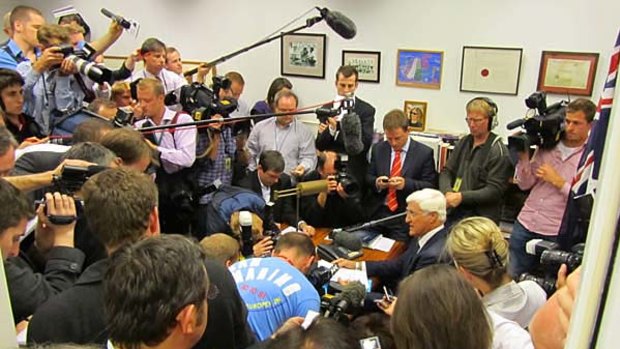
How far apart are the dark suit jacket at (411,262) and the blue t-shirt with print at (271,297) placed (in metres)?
0.77

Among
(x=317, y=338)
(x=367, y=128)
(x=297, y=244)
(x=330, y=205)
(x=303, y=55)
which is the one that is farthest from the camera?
(x=303, y=55)

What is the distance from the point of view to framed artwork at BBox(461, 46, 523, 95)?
4559 mm

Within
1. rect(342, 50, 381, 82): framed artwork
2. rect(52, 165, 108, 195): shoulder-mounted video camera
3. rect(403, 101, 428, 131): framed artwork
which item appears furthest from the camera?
rect(342, 50, 381, 82): framed artwork

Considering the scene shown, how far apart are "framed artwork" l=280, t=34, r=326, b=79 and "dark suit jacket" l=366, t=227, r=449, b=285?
10.2ft

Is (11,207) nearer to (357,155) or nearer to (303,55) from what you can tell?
(357,155)

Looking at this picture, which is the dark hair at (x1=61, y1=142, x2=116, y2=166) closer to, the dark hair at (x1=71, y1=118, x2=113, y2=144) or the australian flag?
the dark hair at (x1=71, y1=118, x2=113, y2=144)

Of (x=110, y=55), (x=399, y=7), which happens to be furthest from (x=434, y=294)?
(x=110, y=55)

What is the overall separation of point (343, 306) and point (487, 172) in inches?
64.8

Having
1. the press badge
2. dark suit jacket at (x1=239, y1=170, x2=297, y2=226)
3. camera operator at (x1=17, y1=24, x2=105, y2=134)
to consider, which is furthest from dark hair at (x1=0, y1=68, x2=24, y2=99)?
the press badge

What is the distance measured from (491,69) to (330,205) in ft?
7.04

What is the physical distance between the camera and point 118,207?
58.4 inches

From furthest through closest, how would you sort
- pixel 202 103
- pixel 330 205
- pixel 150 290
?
1. pixel 330 205
2. pixel 202 103
3. pixel 150 290

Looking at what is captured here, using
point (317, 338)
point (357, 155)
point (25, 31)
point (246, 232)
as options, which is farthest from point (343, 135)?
point (25, 31)

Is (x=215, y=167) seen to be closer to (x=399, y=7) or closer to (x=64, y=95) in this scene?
(x=64, y=95)
